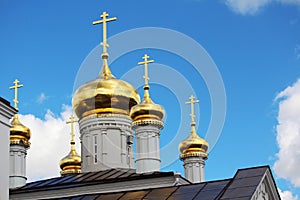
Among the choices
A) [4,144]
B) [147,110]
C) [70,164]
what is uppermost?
[70,164]

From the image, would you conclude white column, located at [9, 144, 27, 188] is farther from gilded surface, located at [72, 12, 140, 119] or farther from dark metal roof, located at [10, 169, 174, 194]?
dark metal roof, located at [10, 169, 174, 194]

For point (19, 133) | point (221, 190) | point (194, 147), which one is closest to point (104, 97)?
point (19, 133)

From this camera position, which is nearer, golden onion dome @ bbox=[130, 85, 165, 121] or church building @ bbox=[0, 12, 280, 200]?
church building @ bbox=[0, 12, 280, 200]

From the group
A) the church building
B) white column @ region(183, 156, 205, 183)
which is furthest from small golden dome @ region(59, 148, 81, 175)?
white column @ region(183, 156, 205, 183)

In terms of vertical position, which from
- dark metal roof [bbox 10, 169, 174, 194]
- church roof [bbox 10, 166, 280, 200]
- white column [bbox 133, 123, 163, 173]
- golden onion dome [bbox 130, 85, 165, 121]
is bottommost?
church roof [bbox 10, 166, 280, 200]

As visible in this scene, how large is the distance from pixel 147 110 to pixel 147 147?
1.52 metres

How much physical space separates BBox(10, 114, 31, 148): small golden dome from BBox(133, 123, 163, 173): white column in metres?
5.93

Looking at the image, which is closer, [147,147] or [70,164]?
[147,147]

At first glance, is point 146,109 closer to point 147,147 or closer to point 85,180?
point 147,147

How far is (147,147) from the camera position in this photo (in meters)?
28.7

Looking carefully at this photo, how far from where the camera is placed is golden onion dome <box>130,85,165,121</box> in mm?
29094

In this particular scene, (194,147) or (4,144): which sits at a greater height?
(194,147)

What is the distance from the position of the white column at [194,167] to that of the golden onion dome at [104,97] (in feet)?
25.9

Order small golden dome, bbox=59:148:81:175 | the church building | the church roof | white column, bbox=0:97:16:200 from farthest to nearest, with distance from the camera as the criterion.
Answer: small golden dome, bbox=59:148:81:175
the church building
the church roof
white column, bbox=0:97:16:200
